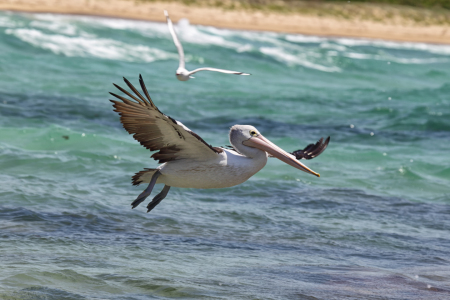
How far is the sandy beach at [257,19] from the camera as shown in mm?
44094

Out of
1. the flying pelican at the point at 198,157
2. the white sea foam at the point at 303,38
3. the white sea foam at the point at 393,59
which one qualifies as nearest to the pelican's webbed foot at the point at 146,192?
the flying pelican at the point at 198,157

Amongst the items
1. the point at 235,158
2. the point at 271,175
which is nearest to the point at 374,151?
the point at 271,175

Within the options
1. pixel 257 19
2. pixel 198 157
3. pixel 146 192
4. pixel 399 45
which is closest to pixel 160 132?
pixel 198 157

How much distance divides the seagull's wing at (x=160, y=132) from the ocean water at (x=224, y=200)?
4.02ft

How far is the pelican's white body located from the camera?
20.2 feet

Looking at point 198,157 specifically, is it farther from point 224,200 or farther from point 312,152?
point 224,200

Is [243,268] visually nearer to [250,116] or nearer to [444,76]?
[250,116]

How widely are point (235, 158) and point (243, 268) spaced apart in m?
1.43

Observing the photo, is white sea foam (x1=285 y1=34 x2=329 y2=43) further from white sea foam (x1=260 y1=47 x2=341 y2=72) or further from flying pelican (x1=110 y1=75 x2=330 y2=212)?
flying pelican (x1=110 y1=75 x2=330 y2=212)

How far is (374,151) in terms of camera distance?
47.2ft

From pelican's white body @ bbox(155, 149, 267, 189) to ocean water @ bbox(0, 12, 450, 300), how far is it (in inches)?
38.6

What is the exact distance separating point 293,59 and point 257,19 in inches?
694

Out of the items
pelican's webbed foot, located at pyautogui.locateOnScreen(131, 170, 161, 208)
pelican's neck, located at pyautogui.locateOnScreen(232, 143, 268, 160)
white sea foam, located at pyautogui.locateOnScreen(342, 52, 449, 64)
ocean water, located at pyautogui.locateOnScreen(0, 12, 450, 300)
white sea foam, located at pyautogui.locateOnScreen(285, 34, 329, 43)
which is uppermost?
white sea foam, located at pyautogui.locateOnScreen(285, 34, 329, 43)

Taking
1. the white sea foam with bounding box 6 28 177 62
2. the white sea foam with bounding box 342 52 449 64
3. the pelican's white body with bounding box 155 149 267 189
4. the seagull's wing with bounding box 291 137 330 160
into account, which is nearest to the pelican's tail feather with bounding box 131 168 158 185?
the pelican's white body with bounding box 155 149 267 189
